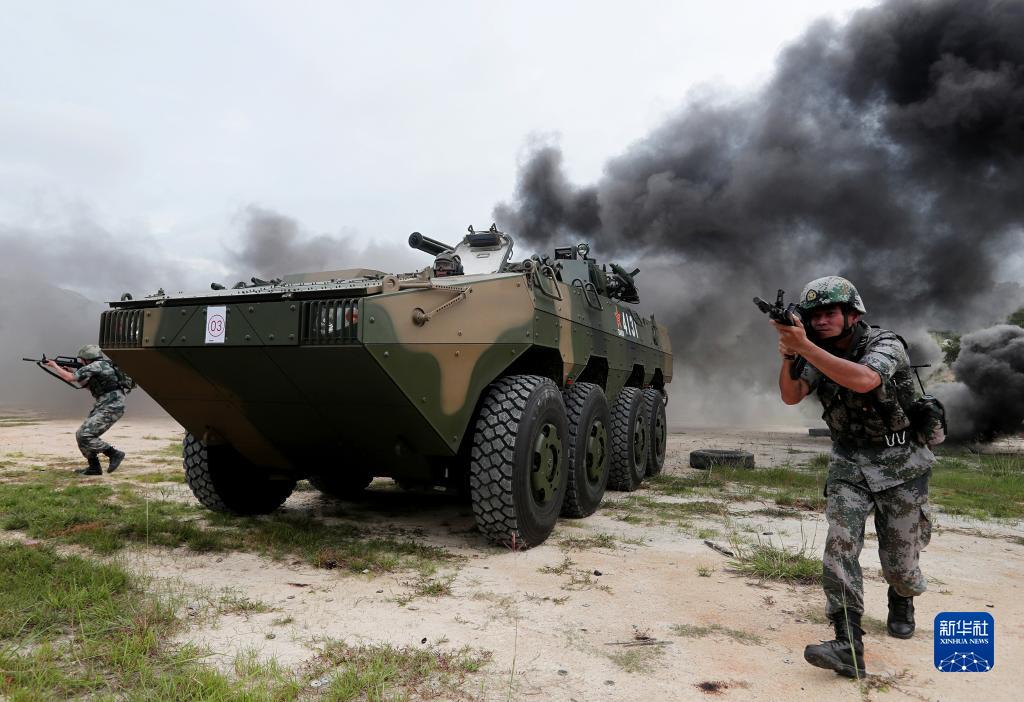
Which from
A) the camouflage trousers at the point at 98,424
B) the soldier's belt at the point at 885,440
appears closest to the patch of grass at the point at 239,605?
the soldier's belt at the point at 885,440

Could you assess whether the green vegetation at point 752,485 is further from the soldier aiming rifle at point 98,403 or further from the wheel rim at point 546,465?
Result: the soldier aiming rifle at point 98,403

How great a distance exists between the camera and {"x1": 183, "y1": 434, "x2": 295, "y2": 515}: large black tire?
4844 mm

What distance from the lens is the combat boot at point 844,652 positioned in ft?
7.80

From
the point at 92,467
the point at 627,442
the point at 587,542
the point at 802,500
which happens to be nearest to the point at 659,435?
the point at 627,442

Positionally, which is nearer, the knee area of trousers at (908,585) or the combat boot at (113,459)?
the knee area of trousers at (908,585)

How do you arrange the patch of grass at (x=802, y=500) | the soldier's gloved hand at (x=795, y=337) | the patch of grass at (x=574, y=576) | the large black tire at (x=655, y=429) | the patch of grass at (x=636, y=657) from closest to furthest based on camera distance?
the soldier's gloved hand at (x=795, y=337) < the patch of grass at (x=636, y=657) < the patch of grass at (x=574, y=576) < the patch of grass at (x=802, y=500) < the large black tire at (x=655, y=429)

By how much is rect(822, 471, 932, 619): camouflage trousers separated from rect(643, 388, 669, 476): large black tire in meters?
4.74

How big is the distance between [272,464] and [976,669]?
12.7 feet

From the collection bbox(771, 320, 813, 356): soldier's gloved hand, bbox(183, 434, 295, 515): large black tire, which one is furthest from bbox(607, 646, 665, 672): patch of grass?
bbox(183, 434, 295, 515): large black tire

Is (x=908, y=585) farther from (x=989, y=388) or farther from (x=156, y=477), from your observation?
(x=989, y=388)

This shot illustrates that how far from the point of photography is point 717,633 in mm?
2814

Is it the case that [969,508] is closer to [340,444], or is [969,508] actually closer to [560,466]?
[560,466]

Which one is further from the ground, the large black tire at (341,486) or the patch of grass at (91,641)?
the large black tire at (341,486)

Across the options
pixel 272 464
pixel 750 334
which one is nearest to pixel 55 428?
pixel 272 464
